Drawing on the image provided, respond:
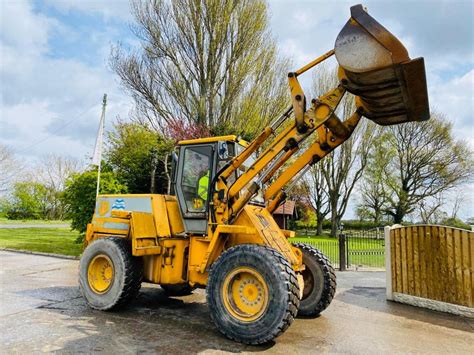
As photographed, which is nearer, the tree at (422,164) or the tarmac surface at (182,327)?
the tarmac surface at (182,327)

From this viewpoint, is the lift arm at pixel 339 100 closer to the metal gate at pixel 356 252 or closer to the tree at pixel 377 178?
the metal gate at pixel 356 252

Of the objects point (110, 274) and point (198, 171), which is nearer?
point (198, 171)

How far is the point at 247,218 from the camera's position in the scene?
5.40 metres

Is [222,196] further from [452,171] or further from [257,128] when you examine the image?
[452,171]

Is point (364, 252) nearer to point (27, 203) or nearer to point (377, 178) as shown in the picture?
point (377, 178)

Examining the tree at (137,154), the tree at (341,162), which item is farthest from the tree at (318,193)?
the tree at (137,154)

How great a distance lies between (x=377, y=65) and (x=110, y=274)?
5.09m

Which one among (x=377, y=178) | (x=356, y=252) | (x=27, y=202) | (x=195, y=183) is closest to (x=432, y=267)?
(x=195, y=183)

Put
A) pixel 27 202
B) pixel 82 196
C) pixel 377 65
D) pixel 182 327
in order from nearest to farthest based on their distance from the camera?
pixel 377 65 < pixel 182 327 < pixel 82 196 < pixel 27 202

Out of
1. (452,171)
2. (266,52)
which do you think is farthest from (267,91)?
(452,171)

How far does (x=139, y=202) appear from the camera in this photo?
6.36m

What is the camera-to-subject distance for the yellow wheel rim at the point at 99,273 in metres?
6.12

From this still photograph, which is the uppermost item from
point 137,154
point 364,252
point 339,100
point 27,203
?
point 137,154

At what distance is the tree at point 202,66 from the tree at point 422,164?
61.5ft
